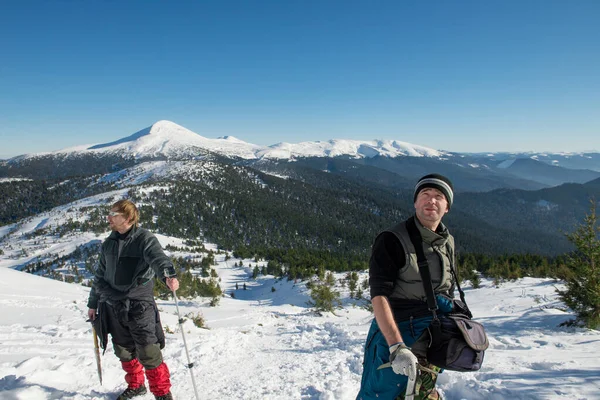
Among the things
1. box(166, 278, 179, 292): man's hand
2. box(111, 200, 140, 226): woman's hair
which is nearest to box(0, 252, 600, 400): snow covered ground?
box(166, 278, 179, 292): man's hand

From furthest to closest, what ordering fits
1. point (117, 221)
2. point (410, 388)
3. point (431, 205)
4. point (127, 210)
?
point (127, 210), point (117, 221), point (431, 205), point (410, 388)

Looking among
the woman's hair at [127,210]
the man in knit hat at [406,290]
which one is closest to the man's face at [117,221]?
the woman's hair at [127,210]

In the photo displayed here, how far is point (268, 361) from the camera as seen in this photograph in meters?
6.91

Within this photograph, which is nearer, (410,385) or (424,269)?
(410,385)

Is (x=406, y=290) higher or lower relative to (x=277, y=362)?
higher

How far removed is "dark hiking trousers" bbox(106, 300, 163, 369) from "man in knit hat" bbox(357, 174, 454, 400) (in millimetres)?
2968

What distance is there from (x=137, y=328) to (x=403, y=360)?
3.57m

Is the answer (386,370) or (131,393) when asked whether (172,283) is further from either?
(386,370)

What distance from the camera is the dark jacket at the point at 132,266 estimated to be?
13.5 ft

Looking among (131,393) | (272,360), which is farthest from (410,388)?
(272,360)

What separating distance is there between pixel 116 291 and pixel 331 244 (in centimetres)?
15338

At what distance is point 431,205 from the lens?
292cm

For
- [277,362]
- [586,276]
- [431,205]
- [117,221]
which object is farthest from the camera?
[586,276]

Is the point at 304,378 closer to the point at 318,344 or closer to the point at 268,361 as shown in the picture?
the point at 268,361
